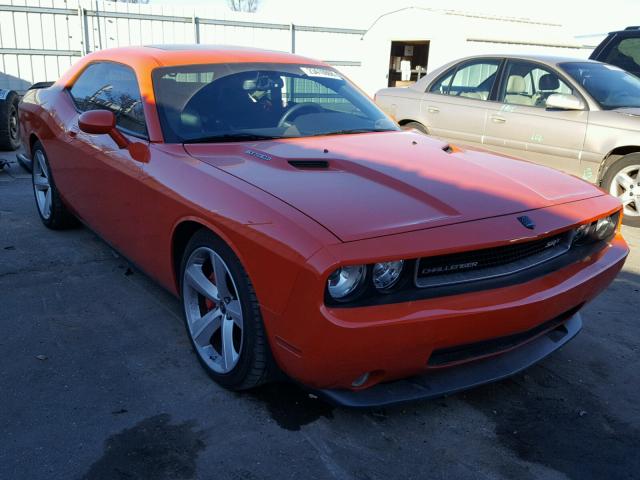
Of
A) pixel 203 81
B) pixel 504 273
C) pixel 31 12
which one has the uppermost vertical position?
pixel 31 12

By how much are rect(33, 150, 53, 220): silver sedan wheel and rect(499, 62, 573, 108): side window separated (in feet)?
15.0

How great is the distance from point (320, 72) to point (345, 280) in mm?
2340

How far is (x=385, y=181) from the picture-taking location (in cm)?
252

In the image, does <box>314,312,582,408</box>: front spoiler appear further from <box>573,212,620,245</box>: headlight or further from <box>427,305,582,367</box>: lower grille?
<box>573,212,620,245</box>: headlight

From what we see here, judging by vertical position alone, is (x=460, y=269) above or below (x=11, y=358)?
above

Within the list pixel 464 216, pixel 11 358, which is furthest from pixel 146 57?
pixel 464 216

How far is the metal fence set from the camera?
493 inches

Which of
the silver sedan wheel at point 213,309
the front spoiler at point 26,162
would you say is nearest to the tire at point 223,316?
the silver sedan wheel at point 213,309

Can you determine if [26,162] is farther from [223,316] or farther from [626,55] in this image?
[626,55]

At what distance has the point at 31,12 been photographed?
12531 mm

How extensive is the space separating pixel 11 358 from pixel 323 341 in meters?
1.80

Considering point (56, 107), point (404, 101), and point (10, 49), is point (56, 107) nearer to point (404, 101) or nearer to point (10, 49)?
point (404, 101)

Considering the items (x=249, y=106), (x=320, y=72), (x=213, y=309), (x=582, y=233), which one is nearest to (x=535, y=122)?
Answer: (x=320, y=72)

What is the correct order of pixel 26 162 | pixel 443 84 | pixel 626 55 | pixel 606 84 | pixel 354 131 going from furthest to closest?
1. pixel 626 55
2. pixel 443 84
3. pixel 606 84
4. pixel 26 162
5. pixel 354 131
